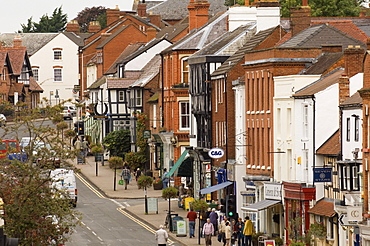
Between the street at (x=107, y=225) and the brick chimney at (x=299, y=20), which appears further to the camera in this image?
the brick chimney at (x=299, y=20)

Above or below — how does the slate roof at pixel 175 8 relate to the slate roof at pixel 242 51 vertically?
above

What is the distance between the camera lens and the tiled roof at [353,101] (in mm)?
42025

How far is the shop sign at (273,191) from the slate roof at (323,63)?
5.97m

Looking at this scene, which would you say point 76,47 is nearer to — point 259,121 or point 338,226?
point 259,121

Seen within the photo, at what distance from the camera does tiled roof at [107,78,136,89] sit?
99.8 meters

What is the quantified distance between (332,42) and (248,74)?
513 cm

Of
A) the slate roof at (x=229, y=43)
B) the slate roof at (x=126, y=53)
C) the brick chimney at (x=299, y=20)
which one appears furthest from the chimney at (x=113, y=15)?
the brick chimney at (x=299, y=20)

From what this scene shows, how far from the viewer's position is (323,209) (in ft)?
147

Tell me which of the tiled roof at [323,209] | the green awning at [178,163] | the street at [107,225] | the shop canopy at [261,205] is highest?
the green awning at [178,163]

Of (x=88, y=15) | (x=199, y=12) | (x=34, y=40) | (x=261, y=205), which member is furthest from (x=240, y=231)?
(x=88, y=15)

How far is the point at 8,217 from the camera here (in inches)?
1563

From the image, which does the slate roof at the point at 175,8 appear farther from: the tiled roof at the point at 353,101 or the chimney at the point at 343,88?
the tiled roof at the point at 353,101

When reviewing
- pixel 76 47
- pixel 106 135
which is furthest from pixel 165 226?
pixel 76 47

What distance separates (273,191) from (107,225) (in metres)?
12.5
